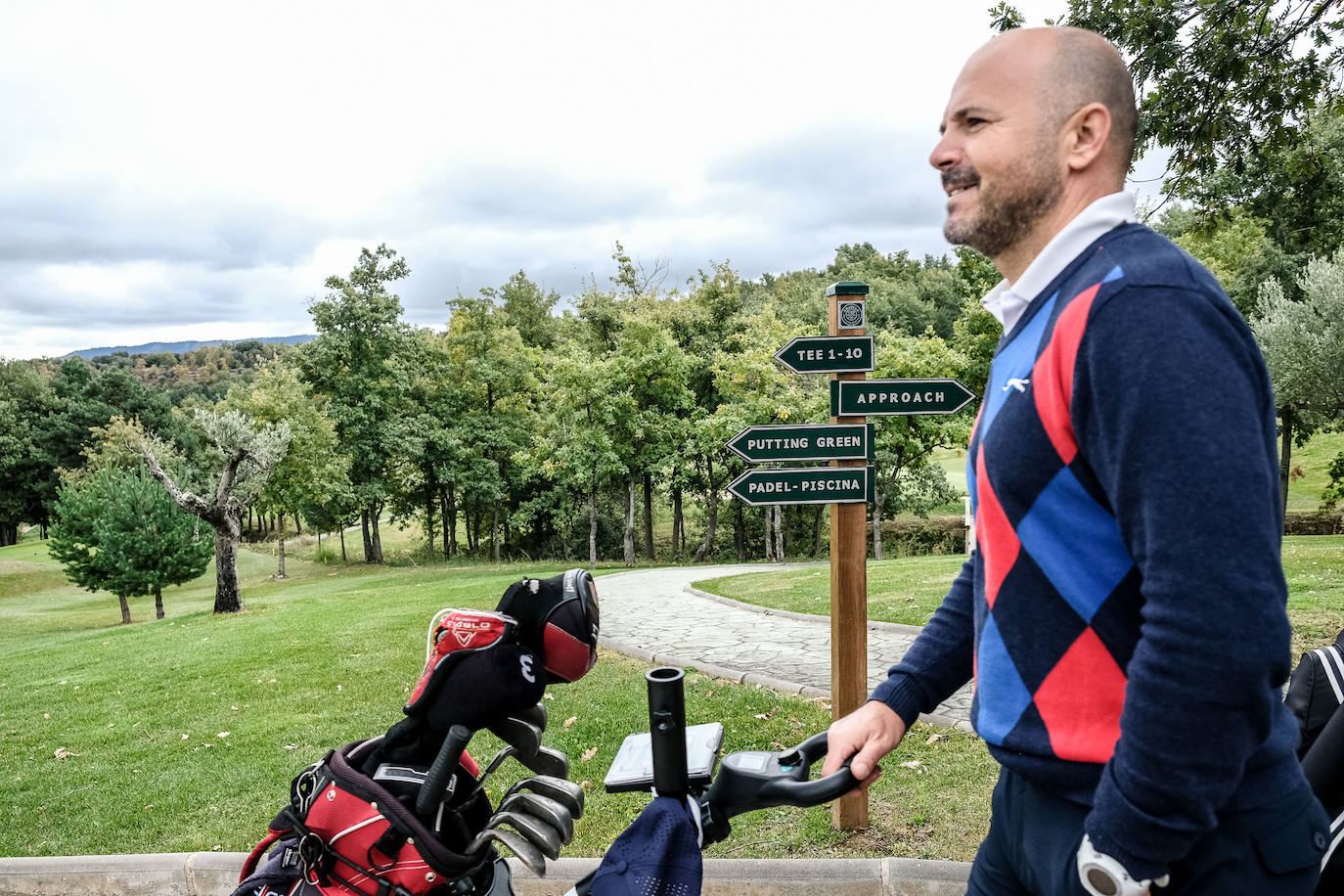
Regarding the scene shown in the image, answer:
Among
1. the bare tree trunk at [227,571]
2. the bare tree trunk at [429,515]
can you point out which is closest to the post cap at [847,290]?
the bare tree trunk at [227,571]

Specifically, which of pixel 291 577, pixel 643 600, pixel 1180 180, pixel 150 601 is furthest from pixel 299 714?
pixel 291 577

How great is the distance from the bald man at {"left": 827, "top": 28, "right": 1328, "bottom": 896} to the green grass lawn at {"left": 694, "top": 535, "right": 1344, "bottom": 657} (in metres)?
6.22

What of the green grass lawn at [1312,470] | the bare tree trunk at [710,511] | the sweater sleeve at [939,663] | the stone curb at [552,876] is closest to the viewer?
the sweater sleeve at [939,663]

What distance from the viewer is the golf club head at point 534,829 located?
7.23ft

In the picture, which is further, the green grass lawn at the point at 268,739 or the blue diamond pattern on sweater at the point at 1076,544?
the green grass lawn at the point at 268,739

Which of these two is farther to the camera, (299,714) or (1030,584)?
(299,714)

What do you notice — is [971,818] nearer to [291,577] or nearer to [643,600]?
[643,600]

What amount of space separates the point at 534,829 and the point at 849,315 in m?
2.98

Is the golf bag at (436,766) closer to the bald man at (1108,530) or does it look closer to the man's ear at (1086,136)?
the bald man at (1108,530)

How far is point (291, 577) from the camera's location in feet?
120

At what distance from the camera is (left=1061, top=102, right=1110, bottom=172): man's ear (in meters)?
1.32

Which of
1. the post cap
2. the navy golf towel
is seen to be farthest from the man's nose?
the post cap

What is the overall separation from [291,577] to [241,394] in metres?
14.9

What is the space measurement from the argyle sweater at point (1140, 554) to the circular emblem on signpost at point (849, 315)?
303 cm
